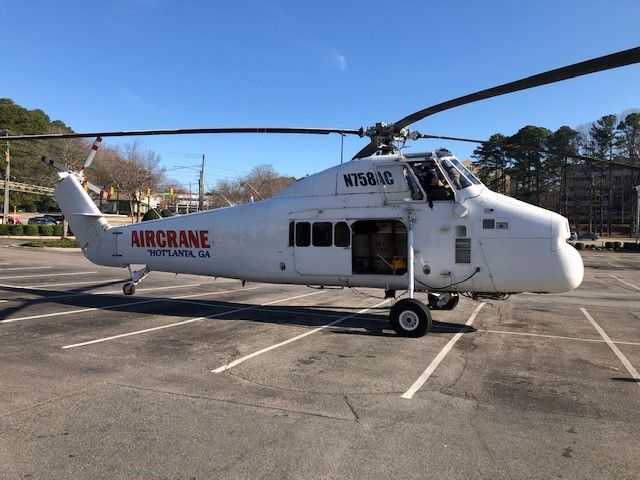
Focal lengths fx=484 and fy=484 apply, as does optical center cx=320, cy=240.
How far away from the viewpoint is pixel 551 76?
6.39m

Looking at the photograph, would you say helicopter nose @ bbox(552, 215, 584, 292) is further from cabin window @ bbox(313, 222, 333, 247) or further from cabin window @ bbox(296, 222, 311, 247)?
cabin window @ bbox(296, 222, 311, 247)

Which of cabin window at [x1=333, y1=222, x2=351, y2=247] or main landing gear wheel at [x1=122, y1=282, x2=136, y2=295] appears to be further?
main landing gear wheel at [x1=122, y1=282, x2=136, y2=295]

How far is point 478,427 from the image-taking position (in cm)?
477

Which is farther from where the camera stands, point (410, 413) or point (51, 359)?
point (51, 359)

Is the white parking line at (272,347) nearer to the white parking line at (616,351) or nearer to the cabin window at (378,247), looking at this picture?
the cabin window at (378,247)

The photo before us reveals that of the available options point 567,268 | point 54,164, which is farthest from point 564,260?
point 54,164

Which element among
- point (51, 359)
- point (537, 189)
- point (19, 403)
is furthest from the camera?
point (537, 189)

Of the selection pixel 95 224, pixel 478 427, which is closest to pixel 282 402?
pixel 478 427

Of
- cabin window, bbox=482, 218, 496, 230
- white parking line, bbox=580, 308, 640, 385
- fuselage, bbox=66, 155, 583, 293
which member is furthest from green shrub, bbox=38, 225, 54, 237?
white parking line, bbox=580, 308, 640, 385

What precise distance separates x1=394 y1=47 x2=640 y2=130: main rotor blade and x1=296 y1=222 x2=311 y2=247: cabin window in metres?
3.45

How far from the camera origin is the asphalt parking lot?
3.99 meters

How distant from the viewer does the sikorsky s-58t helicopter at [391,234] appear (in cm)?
905

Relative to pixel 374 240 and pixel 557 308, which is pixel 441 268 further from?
pixel 557 308

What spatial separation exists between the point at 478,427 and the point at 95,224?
12224 mm
